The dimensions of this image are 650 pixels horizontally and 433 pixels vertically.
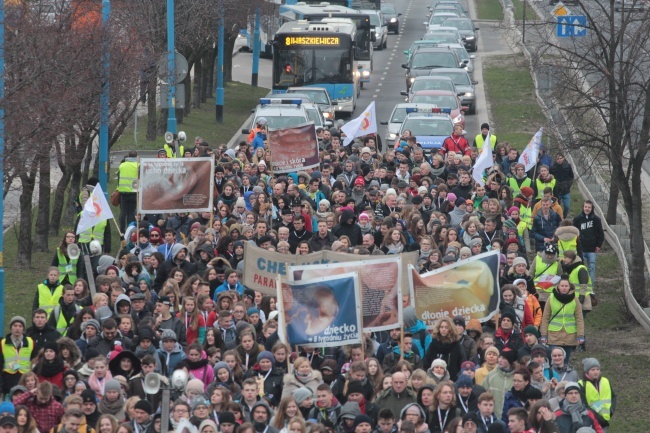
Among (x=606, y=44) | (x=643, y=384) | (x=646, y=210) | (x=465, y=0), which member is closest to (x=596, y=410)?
(x=643, y=384)

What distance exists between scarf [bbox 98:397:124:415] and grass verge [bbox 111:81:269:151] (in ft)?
78.6

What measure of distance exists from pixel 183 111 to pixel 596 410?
30236 mm

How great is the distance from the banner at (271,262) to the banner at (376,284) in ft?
4.90

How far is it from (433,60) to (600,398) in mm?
32775

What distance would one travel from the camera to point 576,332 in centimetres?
1773

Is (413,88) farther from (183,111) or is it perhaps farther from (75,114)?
(75,114)

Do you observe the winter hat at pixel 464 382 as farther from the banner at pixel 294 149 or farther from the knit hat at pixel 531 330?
the banner at pixel 294 149

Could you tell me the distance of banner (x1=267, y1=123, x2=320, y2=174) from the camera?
26062 millimetres

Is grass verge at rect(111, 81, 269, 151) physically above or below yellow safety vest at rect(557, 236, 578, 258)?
below

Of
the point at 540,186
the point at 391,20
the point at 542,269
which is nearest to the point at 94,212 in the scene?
the point at 542,269

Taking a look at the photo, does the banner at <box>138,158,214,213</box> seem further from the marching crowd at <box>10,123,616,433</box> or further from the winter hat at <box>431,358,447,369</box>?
the winter hat at <box>431,358,447,369</box>

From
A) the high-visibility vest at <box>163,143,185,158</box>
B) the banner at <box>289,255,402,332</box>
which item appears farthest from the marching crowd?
the high-visibility vest at <box>163,143,185,158</box>

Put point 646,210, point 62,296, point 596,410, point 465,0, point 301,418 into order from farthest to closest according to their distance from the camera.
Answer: point 465,0 → point 646,210 → point 62,296 → point 596,410 → point 301,418

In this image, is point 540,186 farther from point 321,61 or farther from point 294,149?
point 321,61
